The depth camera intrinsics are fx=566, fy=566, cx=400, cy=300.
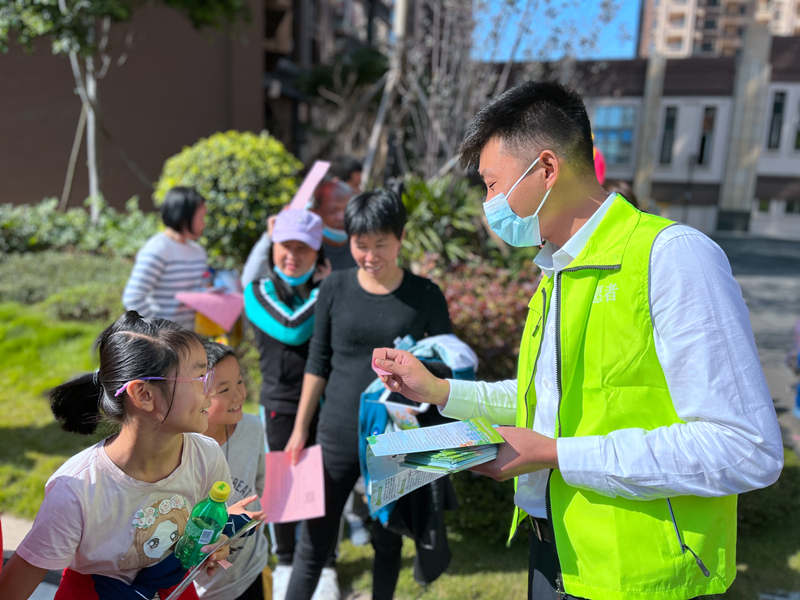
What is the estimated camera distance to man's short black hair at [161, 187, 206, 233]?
11.5 feet

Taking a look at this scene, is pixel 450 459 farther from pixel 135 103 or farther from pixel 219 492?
pixel 135 103

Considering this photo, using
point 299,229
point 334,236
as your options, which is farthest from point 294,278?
point 334,236

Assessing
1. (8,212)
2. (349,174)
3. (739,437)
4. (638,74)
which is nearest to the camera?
(739,437)

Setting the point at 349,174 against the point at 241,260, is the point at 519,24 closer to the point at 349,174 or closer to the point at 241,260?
the point at 349,174

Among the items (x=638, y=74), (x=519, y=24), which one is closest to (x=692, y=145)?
(x=638, y=74)

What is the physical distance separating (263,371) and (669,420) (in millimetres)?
2103

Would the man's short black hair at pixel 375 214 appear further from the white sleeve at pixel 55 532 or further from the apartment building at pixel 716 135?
the apartment building at pixel 716 135

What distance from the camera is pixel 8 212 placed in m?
9.01

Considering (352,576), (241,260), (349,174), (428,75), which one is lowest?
(352,576)

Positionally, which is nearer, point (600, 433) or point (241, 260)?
point (600, 433)

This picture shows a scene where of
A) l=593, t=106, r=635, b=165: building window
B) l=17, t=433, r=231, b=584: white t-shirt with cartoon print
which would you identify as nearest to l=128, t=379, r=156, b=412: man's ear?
l=17, t=433, r=231, b=584: white t-shirt with cartoon print

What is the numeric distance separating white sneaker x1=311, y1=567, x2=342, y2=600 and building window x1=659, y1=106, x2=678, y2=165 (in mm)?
31419

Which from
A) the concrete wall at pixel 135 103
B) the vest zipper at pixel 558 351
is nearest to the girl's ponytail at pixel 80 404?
the vest zipper at pixel 558 351

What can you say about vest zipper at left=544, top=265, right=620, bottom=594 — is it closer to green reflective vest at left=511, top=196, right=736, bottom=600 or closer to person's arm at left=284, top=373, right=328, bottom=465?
green reflective vest at left=511, top=196, right=736, bottom=600
